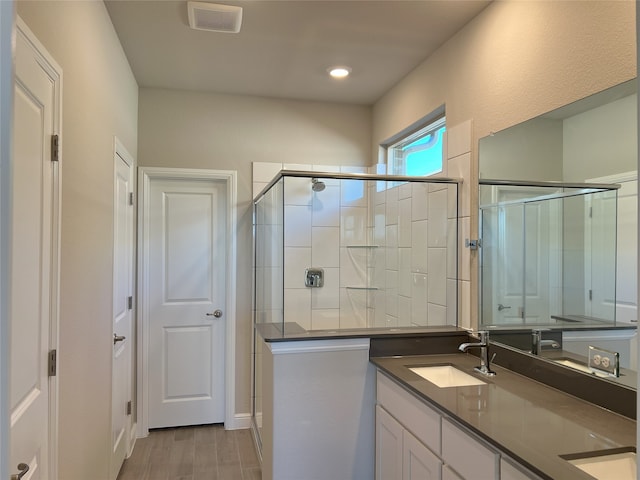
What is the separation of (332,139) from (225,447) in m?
2.64

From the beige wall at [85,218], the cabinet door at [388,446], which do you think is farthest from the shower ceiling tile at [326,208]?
the cabinet door at [388,446]

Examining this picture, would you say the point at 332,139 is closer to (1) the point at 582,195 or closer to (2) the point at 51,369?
(1) the point at 582,195

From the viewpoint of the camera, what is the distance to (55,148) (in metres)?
1.56

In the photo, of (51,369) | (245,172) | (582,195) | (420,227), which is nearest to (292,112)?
(245,172)

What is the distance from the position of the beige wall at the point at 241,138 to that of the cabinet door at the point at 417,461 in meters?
1.94

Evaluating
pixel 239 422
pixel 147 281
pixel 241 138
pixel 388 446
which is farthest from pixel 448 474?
pixel 241 138

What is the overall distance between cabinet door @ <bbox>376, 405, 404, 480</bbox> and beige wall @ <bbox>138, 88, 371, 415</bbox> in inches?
64.0

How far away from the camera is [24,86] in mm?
1291

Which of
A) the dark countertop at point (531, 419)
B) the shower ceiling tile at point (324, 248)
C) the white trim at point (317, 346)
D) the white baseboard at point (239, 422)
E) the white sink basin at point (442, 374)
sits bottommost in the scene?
the white baseboard at point (239, 422)

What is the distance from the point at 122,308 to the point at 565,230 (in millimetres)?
2680

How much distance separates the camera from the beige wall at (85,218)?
1.68 m

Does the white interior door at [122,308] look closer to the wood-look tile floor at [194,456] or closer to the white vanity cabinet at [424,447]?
the wood-look tile floor at [194,456]

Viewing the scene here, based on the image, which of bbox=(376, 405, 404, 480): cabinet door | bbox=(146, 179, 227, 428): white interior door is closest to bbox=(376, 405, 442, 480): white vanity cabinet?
bbox=(376, 405, 404, 480): cabinet door

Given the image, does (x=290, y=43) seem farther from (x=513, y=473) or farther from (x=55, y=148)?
(x=513, y=473)
